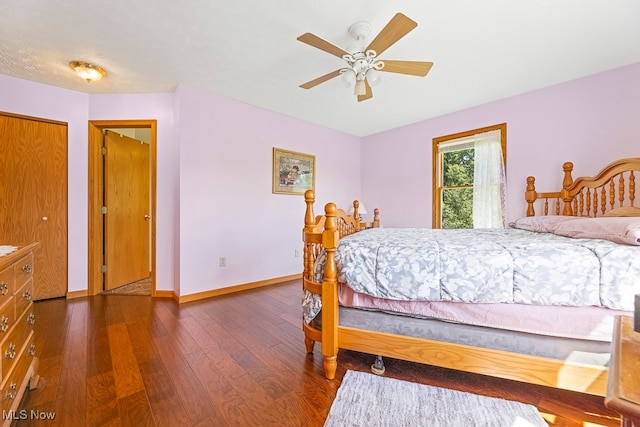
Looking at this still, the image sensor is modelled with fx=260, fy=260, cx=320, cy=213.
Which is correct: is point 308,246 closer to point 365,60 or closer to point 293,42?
point 365,60

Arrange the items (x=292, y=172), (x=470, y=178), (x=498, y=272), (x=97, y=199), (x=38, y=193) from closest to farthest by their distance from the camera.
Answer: (x=498, y=272) < (x=38, y=193) < (x=97, y=199) < (x=470, y=178) < (x=292, y=172)

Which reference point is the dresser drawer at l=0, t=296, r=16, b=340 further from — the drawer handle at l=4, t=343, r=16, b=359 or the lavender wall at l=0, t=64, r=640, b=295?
the lavender wall at l=0, t=64, r=640, b=295

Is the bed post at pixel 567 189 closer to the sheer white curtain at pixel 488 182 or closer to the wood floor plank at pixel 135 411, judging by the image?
the sheer white curtain at pixel 488 182

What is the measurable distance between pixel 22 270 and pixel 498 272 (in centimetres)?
247

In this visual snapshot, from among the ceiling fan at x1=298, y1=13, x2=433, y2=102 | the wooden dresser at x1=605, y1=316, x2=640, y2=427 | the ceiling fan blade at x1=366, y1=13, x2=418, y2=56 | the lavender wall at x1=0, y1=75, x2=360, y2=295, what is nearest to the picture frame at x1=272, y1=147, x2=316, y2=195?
the lavender wall at x1=0, y1=75, x2=360, y2=295

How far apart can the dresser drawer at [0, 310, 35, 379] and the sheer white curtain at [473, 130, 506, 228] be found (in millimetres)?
4264

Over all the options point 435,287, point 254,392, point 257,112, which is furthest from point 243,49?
point 254,392

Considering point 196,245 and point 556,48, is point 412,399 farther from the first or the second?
point 556,48

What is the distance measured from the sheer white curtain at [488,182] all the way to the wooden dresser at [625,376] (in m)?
2.95

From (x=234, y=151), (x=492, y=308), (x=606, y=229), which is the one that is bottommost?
(x=492, y=308)

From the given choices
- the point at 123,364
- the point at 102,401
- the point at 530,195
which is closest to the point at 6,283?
the point at 102,401

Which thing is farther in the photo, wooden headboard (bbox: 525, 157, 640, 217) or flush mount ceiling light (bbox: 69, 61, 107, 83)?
flush mount ceiling light (bbox: 69, 61, 107, 83)

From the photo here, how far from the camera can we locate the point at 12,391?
115 centimetres

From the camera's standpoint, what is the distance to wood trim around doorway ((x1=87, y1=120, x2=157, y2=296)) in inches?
122
